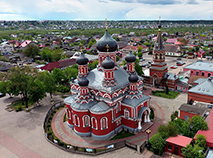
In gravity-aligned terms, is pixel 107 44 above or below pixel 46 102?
above

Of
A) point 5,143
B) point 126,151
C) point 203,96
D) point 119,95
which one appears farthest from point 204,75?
point 5,143

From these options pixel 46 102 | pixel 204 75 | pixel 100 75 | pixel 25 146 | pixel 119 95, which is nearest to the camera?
pixel 25 146

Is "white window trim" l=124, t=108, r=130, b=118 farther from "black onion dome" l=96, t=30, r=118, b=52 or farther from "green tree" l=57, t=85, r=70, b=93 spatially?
"green tree" l=57, t=85, r=70, b=93

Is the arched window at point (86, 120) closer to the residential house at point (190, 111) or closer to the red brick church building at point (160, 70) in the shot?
the residential house at point (190, 111)

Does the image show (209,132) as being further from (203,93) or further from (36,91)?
(36,91)

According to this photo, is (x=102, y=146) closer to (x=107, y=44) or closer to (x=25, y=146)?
(x=25, y=146)

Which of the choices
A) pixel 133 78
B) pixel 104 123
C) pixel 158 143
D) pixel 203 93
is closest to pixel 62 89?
pixel 104 123

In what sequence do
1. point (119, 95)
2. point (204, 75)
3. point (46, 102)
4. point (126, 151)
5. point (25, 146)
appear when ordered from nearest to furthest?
point (126, 151), point (25, 146), point (119, 95), point (46, 102), point (204, 75)
